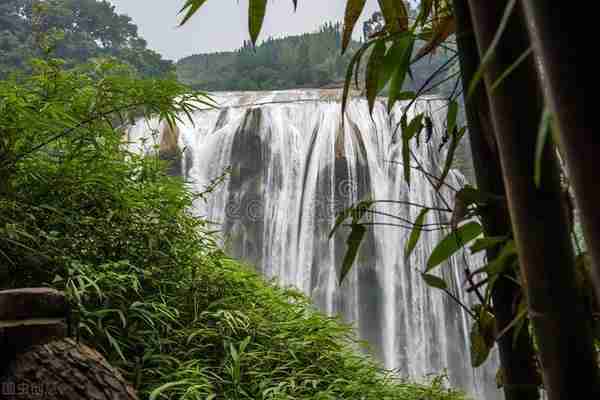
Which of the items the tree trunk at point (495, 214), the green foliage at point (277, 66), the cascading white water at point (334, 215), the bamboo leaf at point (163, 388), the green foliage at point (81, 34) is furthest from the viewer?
the green foliage at point (277, 66)

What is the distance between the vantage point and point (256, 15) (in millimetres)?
458

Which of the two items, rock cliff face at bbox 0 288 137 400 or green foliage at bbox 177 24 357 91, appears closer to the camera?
rock cliff face at bbox 0 288 137 400

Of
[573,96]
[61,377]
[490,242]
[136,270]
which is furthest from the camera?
[136,270]

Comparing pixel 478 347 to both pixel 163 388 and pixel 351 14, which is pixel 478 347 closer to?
pixel 351 14

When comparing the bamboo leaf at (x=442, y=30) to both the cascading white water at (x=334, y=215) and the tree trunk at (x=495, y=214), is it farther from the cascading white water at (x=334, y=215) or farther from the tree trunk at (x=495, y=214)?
the cascading white water at (x=334, y=215)

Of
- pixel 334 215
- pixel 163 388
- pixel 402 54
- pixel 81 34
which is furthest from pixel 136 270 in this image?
pixel 81 34

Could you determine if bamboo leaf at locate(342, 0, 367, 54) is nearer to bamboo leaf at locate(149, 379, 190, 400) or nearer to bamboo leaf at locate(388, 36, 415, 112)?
bamboo leaf at locate(388, 36, 415, 112)

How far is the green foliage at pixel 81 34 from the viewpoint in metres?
7.30

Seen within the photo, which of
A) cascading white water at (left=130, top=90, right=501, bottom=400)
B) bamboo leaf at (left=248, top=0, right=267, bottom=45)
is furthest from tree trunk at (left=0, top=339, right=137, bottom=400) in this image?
cascading white water at (left=130, top=90, right=501, bottom=400)

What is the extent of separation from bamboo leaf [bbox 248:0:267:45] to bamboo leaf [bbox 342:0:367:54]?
101mm

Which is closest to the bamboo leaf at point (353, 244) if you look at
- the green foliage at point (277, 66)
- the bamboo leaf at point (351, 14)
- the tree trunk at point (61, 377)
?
the bamboo leaf at point (351, 14)

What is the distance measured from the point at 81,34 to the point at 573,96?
31.6 feet

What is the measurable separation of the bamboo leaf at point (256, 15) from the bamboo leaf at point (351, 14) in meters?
0.10

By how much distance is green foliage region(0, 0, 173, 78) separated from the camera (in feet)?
23.9
